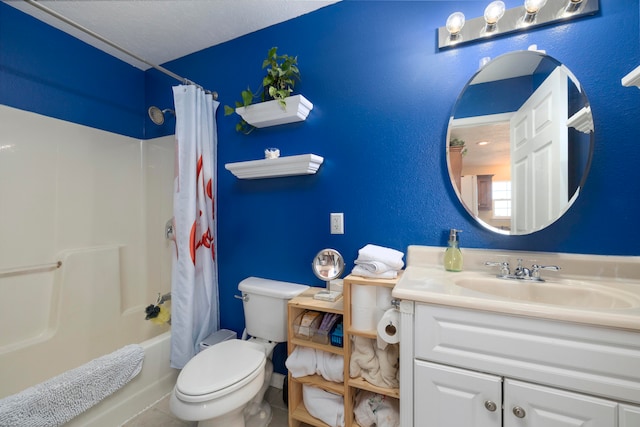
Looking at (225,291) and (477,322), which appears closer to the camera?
(477,322)

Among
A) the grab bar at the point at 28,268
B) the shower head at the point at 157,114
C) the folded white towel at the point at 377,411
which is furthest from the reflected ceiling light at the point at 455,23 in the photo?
the grab bar at the point at 28,268

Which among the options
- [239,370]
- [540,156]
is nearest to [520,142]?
[540,156]

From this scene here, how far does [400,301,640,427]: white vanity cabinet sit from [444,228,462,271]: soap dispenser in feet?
1.19

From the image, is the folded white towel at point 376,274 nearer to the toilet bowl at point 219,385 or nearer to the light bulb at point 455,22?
the toilet bowl at point 219,385

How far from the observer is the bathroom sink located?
906 millimetres

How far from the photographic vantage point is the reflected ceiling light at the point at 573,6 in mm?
1040

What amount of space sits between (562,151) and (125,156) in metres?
2.78

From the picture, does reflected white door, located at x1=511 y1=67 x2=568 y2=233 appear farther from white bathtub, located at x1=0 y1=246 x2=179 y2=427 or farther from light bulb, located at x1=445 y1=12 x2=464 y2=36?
white bathtub, located at x1=0 y1=246 x2=179 y2=427

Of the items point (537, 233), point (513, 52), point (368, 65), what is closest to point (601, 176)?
point (537, 233)

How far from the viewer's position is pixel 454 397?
0.86 meters

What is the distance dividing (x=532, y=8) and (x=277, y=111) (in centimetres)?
124

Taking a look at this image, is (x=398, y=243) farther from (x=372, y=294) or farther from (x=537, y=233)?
(x=537, y=233)

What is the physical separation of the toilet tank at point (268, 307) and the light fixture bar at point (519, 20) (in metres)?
1.49

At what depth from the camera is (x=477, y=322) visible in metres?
0.82
